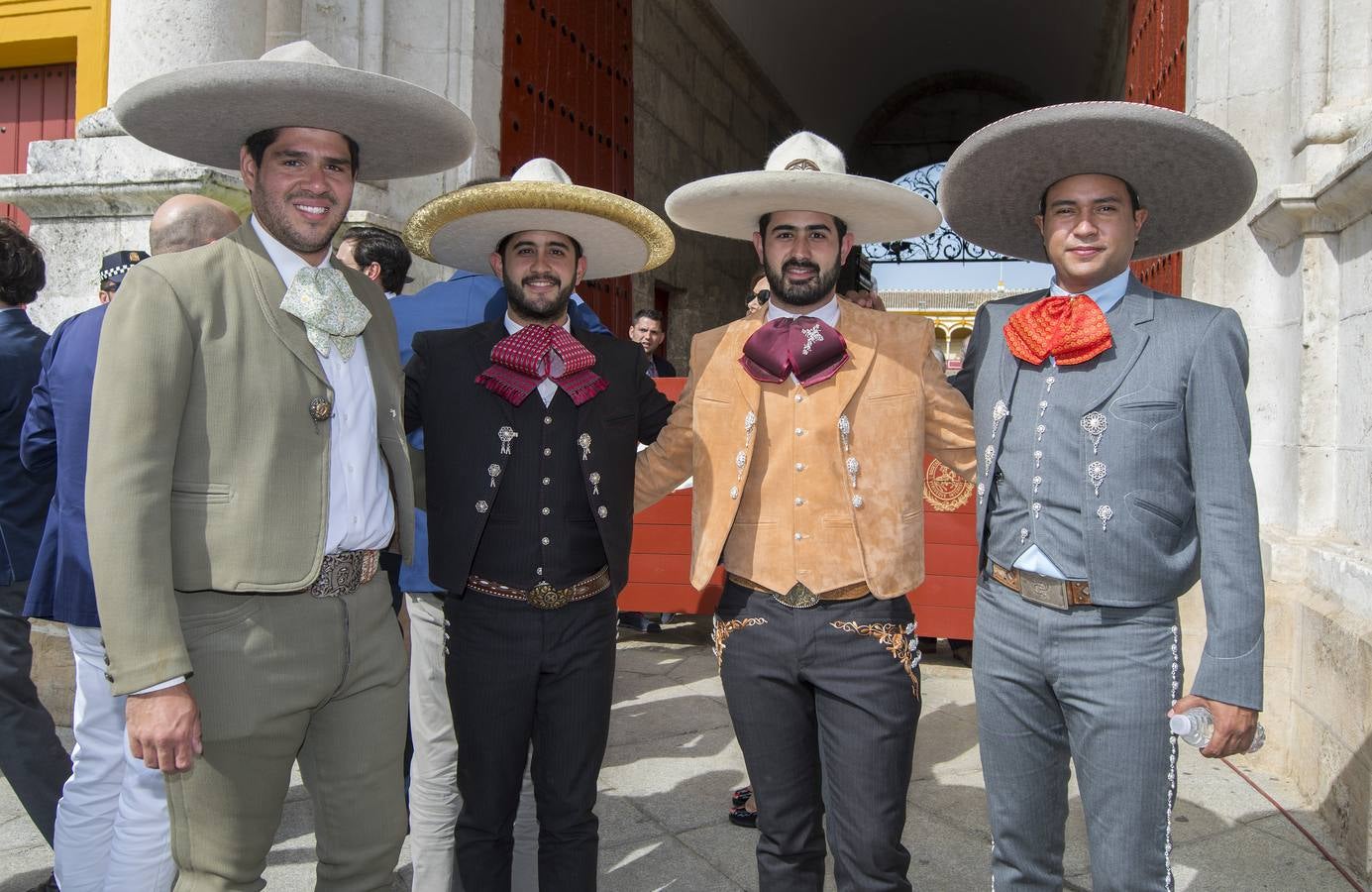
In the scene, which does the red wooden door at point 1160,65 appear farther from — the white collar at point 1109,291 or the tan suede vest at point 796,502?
the tan suede vest at point 796,502

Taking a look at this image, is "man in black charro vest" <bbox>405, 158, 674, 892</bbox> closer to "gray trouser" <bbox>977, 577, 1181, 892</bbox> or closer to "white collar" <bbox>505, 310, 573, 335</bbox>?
"white collar" <bbox>505, 310, 573, 335</bbox>

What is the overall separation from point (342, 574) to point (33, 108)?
5.73 metres

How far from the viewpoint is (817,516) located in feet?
8.43

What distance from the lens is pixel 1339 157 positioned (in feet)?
13.4

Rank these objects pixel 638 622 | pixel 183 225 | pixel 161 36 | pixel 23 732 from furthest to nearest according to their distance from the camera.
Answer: pixel 638 622, pixel 161 36, pixel 23 732, pixel 183 225

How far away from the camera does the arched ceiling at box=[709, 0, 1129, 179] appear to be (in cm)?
1355

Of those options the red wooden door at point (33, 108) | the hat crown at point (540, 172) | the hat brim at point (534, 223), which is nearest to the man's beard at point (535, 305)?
the hat brim at point (534, 223)

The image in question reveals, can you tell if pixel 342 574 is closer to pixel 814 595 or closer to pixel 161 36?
pixel 814 595

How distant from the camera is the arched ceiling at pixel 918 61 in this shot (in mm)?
13555

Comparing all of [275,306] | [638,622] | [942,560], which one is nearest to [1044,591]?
[275,306]

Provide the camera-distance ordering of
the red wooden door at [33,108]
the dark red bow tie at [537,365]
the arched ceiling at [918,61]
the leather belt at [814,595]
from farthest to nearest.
Answer: the arched ceiling at [918,61]
the red wooden door at [33,108]
the dark red bow tie at [537,365]
the leather belt at [814,595]

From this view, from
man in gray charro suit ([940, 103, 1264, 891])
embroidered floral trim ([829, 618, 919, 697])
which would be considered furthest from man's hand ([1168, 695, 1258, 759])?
embroidered floral trim ([829, 618, 919, 697])

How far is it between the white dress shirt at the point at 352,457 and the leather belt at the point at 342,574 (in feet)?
0.06

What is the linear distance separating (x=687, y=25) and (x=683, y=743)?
28.8 ft
